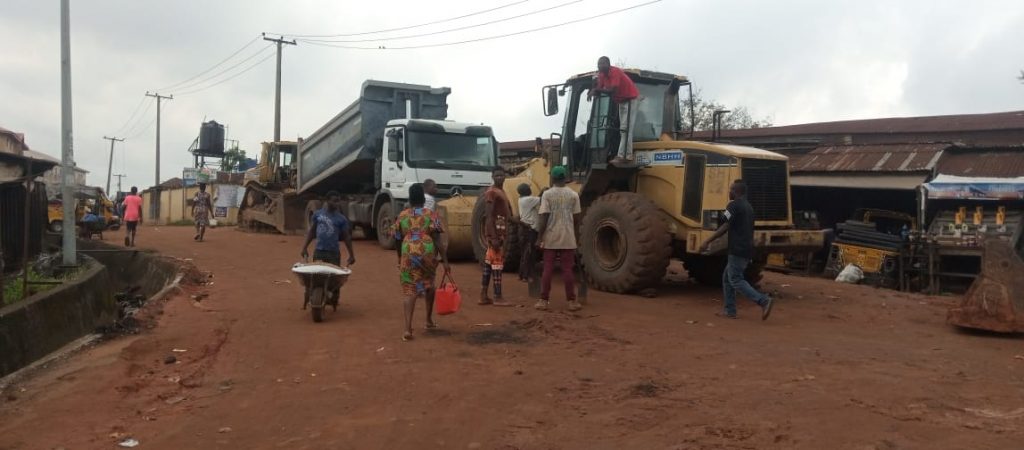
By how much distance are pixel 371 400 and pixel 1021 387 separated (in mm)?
4671

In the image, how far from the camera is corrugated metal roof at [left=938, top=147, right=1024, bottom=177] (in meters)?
12.2

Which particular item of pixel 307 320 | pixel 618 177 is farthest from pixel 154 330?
pixel 618 177

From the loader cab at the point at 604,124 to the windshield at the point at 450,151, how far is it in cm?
434

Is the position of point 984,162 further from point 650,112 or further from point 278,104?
point 278,104

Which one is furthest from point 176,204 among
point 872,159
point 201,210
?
point 872,159

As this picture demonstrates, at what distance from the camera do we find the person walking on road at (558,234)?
27.8 feet

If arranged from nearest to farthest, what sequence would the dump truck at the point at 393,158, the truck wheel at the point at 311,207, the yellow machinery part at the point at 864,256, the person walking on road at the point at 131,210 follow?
1. the yellow machinery part at the point at 864,256
2. the dump truck at the point at 393,158
3. the person walking on road at the point at 131,210
4. the truck wheel at the point at 311,207

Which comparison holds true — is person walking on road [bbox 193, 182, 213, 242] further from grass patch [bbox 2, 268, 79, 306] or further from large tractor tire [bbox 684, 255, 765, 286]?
large tractor tire [bbox 684, 255, 765, 286]

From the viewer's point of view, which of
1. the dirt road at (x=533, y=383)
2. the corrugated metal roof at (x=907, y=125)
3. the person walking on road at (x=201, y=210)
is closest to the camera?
the dirt road at (x=533, y=383)

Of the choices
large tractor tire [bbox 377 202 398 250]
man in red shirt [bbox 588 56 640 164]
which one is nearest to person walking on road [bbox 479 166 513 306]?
man in red shirt [bbox 588 56 640 164]

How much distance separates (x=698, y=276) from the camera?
1112 cm

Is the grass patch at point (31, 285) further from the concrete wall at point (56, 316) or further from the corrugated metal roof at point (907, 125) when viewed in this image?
the corrugated metal roof at point (907, 125)

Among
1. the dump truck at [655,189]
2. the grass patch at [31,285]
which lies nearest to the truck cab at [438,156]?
the dump truck at [655,189]

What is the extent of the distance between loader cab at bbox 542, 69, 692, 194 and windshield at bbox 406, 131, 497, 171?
4.34 m
